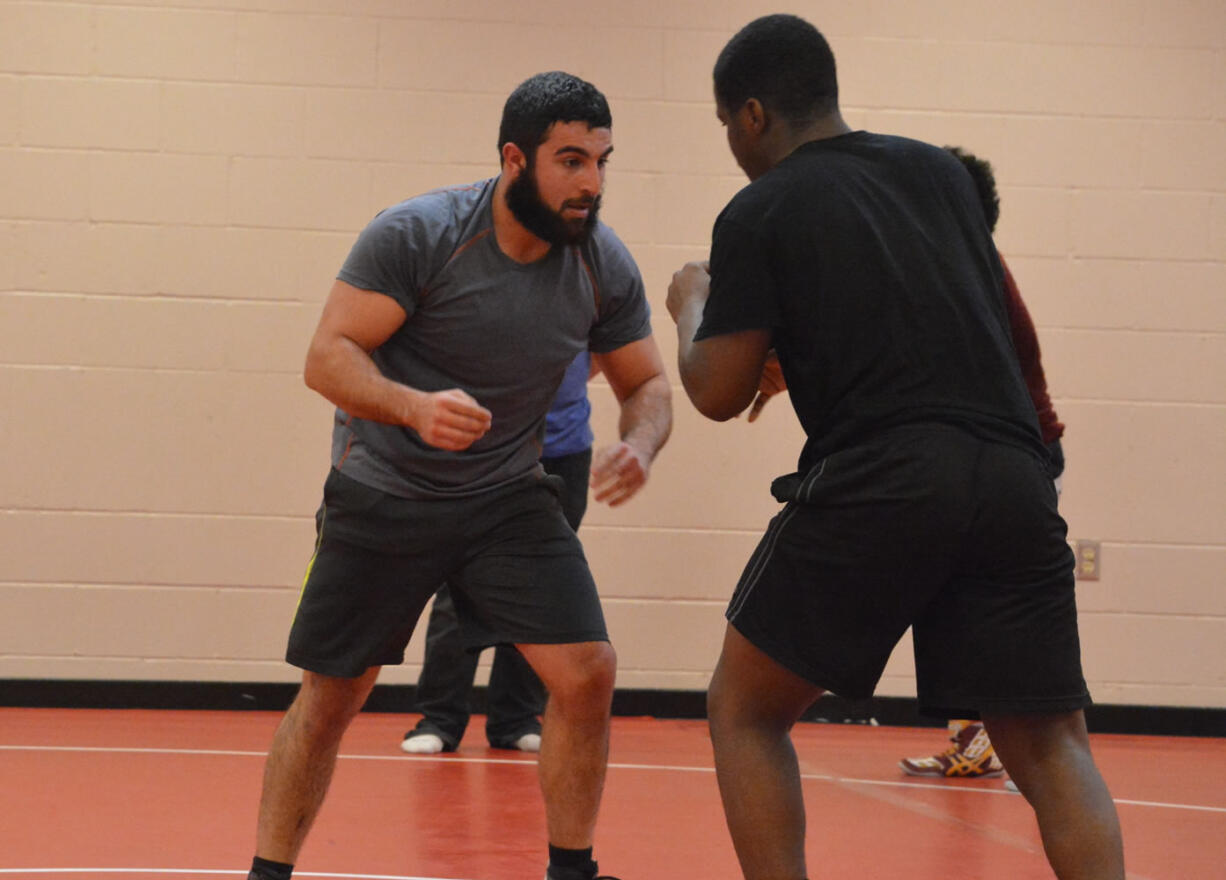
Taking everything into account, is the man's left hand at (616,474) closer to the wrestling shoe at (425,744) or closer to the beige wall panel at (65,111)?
the wrestling shoe at (425,744)

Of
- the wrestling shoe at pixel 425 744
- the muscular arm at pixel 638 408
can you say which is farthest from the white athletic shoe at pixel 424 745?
the muscular arm at pixel 638 408

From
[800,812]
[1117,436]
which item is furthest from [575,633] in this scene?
[1117,436]

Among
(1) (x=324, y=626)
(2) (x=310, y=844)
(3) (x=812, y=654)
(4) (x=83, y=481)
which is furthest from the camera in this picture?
(4) (x=83, y=481)

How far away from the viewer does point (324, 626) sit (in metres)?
2.86

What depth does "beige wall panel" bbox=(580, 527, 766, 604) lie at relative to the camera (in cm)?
610

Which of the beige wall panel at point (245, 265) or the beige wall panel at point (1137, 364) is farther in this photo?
the beige wall panel at point (1137, 364)

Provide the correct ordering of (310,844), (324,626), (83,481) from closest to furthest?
(324,626)
(310,844)
(83,481)

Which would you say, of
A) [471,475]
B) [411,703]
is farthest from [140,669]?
[471,475]

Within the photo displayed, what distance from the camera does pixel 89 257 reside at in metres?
5.95

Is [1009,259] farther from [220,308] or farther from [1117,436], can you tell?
[220,308]

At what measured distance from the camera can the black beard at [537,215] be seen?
9.68 ft

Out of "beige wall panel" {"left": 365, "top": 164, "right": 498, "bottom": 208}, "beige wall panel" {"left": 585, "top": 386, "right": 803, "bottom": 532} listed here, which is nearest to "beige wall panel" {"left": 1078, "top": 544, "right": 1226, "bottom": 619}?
"beige wall panel" {"left": 585, "top": 386, "right": 803, "bottom": 532}

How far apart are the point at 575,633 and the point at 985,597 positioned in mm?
910

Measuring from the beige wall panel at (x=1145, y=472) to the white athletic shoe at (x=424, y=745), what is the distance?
2.77 m
